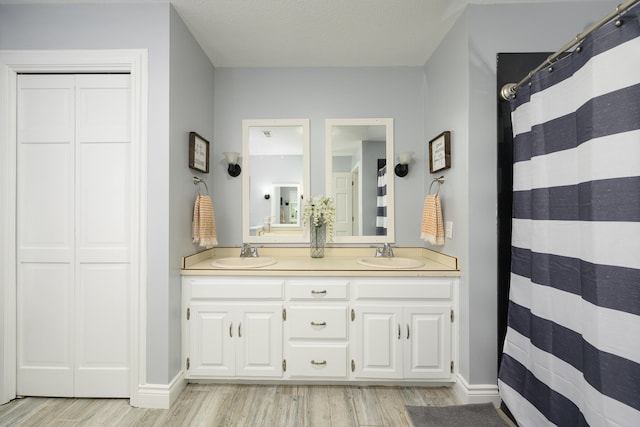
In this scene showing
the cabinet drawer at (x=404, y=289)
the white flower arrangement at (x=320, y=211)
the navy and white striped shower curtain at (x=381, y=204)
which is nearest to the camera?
the cabinet drawer at (x=404, y=289)

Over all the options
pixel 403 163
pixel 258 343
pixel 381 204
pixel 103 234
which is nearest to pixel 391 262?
pixel 381 204

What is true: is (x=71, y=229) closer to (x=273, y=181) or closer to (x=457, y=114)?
(x=273, y=181)

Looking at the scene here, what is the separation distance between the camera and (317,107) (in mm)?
2713

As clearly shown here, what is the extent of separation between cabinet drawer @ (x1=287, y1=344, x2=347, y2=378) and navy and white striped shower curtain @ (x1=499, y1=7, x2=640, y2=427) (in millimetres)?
979

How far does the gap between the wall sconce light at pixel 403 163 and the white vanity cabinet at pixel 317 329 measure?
116 cm

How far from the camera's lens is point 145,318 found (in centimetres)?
189

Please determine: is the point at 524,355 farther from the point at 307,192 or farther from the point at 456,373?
the point at 307,192

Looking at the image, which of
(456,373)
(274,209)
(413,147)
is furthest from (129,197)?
(456,373)

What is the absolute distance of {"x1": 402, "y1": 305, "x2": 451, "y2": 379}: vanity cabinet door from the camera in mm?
2039

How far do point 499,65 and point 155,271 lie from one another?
2.54 metres

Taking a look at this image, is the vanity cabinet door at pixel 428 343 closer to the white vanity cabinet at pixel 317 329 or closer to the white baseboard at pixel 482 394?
the white baseboard at pixel 482 394

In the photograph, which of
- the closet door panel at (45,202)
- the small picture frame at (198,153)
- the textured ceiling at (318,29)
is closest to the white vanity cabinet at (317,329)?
the small picture frame at (198,153)

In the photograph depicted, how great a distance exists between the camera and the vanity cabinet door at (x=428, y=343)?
2.04 metres

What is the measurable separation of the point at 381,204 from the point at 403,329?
108 centimetres
